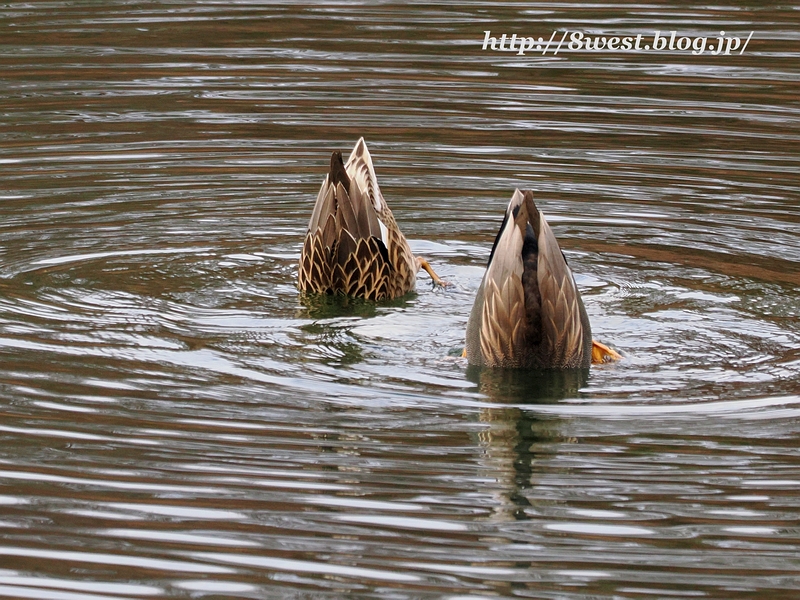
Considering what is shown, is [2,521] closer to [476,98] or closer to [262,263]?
[262,263]

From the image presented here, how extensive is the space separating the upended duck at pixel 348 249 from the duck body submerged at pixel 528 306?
1.55 meters

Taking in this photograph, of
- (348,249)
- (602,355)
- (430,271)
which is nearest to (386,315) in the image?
(348,249)

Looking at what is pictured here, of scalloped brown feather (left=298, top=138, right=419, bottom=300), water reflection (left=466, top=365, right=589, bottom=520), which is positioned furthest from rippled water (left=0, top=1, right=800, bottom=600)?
scalloped brown feather (left=298, top=138, right=419, bottom=300)

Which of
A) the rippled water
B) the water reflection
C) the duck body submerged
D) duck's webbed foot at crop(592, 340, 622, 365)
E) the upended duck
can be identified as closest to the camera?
the rippled water

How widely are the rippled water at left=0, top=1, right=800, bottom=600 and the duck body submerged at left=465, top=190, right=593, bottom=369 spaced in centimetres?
17

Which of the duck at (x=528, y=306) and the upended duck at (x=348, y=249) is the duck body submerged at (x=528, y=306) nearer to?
the duck at (x=528, y=306)

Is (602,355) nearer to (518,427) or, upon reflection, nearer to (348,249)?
(518,427)

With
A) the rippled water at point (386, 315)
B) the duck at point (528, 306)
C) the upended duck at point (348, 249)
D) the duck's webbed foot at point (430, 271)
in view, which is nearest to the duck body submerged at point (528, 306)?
the duck at point (528, 306)

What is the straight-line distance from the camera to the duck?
7551 mm

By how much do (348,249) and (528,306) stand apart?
1.99 meters

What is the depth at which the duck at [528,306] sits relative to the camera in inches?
297

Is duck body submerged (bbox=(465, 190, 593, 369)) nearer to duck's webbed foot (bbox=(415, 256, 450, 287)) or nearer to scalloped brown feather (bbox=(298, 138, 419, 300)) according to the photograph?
scalloped brown feather (bbox=(298, 138, 419, 300))

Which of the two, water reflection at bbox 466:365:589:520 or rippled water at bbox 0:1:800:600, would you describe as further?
water reflection at bbox 466:365:589:520

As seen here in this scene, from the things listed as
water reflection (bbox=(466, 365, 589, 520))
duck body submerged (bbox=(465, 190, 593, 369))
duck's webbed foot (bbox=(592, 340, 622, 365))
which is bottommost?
water reflection (bbox=(466, 365, 589, 520))
